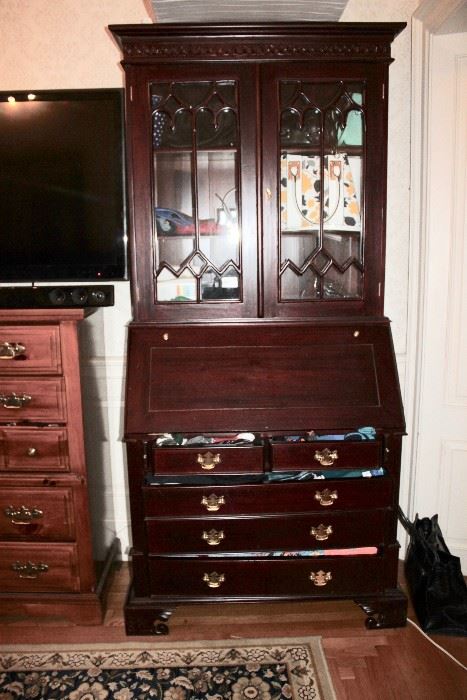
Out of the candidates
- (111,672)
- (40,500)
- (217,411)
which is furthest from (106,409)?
(111,672)

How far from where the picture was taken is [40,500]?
191 cm

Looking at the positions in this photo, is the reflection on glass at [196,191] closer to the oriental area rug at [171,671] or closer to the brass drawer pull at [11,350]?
the brass drawer pull at [11,350]

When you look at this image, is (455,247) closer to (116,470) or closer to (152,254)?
(152,254)

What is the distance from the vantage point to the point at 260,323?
6.24 ft

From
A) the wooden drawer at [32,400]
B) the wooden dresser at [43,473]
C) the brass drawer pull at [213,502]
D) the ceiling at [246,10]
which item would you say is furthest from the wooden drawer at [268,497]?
the ceiling at [246,10]

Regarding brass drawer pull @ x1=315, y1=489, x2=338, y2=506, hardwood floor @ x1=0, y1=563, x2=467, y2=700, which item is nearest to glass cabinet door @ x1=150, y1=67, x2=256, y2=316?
brass drawer pull @ x1=315, y1=489, x2=338, y2=506

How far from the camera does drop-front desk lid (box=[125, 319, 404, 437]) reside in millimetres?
1786

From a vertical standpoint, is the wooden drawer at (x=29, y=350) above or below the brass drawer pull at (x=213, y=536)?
above

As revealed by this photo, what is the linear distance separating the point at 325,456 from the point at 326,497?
0.49ft

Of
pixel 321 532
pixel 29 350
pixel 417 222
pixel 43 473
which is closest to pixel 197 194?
pixel 29 350

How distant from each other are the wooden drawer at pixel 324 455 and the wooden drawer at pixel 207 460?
0.25 ft

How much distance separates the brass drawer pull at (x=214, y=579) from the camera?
1.88m

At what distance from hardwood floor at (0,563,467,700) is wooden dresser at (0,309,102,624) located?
7 centimetres

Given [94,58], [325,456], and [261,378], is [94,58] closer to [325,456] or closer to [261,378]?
[261,378]
